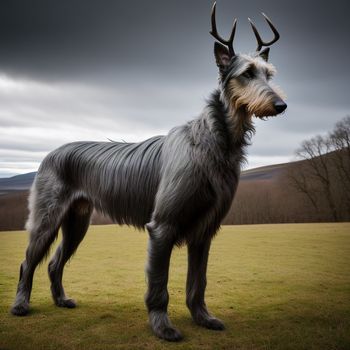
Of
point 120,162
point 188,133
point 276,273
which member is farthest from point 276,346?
point 276,273

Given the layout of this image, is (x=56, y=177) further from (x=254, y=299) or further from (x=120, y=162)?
(x=254, y=299)

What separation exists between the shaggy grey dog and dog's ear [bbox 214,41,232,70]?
0.04ft

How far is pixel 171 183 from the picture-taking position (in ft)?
14.0

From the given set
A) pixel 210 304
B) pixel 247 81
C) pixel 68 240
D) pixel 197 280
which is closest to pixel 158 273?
pixel 197 280

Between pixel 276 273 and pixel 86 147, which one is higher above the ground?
pixel 86 147

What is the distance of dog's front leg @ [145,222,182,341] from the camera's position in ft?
13.8

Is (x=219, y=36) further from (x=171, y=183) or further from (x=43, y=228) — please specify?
(x=43, y=228)

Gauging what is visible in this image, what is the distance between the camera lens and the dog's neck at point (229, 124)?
4.28 m

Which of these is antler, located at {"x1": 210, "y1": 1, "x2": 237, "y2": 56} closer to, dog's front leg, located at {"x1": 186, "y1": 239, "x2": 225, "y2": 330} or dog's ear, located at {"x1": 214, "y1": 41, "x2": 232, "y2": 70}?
dog's ear, located at {"x1": 214, "y1": 41, "x2": 232, "y2": 70}

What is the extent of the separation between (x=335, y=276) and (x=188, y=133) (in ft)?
15.7

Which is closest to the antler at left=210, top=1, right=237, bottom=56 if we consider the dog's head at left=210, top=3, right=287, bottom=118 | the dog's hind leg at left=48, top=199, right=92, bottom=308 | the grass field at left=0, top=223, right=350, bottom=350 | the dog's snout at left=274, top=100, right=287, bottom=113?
the dog's head at left=210, top=3, right=287, bottom=118

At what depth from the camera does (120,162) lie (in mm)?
5031

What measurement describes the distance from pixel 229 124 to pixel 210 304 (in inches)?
109

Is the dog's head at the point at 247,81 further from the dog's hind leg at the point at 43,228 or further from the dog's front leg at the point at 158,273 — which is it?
the dog's hind leg at the point at 43,228
